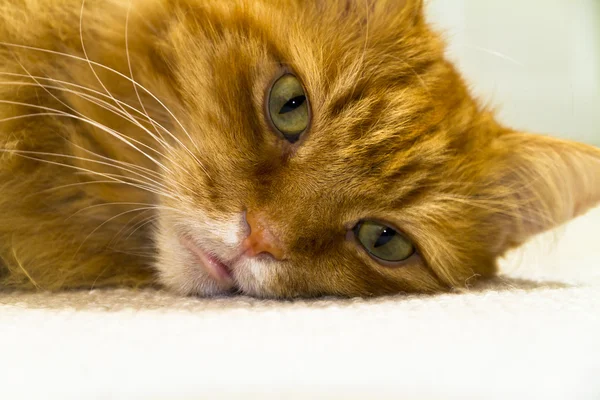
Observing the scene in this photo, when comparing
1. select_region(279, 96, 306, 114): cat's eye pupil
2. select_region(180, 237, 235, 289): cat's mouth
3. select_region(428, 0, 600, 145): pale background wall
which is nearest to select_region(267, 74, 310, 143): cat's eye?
select_region(279, 96, 306, 114): cat's eye pupil

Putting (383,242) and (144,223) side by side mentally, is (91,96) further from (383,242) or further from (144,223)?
(383,242)

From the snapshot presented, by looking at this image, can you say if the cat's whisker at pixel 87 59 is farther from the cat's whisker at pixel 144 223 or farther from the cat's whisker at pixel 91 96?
the cat's whisker at pixel 144 223

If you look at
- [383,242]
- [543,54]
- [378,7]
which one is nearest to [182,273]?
[383,242]

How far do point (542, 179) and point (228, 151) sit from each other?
2.65 ft

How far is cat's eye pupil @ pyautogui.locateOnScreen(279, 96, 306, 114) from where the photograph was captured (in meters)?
1.12

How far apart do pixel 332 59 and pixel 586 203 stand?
0.75 metres

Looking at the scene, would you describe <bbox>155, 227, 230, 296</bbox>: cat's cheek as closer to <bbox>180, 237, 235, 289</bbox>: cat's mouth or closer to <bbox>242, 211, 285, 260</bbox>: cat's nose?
<bbox>180, 237, 235, 289</bbox>: cat's mouth

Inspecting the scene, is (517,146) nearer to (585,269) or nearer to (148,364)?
(585,269)

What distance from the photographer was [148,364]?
601 mm

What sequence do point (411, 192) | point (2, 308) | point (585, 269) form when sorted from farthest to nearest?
point (585, 269)
point (411, 192)
point (2, 308)

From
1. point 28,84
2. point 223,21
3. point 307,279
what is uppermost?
point 223,21

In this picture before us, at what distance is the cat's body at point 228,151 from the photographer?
107 centimetres

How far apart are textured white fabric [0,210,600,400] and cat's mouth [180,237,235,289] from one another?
16cm

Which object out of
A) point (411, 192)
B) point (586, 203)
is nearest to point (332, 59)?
point (411, 192)
